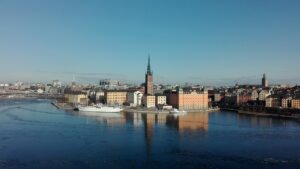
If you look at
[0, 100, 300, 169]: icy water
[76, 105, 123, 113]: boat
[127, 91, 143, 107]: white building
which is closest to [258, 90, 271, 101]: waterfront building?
[127, 91, 143, 107]: white building

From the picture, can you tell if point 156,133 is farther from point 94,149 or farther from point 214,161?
point 214,161

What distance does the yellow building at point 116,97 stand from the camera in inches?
1455

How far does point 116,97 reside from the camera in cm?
3759

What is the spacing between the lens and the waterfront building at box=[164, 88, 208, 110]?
32281 mm

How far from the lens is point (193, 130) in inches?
693

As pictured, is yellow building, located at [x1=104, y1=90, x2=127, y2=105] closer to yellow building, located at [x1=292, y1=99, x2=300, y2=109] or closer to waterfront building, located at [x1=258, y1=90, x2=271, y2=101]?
waterfront building, located at [x1=258, y1=90, x2=271, y2=101]

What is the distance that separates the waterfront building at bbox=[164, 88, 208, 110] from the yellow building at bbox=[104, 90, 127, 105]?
5.65 m

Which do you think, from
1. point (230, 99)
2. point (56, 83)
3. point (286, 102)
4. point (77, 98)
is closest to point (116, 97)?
point (77, 98)

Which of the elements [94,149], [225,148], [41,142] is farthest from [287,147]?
[41,142]

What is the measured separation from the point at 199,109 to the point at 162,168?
76.2 feet

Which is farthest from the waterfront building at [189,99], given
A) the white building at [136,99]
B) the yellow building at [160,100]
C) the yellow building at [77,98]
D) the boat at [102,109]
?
the yellow building at [77,98]

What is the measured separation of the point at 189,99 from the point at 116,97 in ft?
26.0

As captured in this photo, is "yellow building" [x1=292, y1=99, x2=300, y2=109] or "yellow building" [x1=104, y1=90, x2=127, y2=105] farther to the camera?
"yellow building" [x1=104, y1=90, x2=127, y2=105]

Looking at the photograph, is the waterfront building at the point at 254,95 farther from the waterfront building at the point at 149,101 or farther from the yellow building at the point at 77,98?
the yellow building at the point at 77,98
